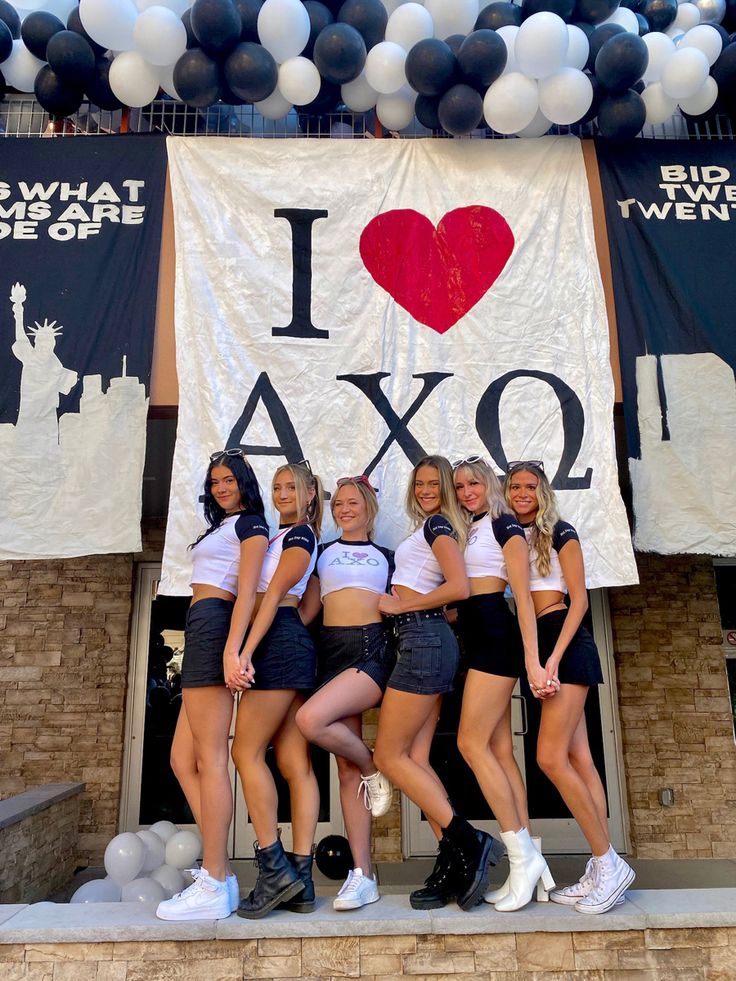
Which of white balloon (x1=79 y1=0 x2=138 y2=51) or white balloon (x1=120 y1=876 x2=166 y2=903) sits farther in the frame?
white balloon (x1=79 y1=0 x2=138 y2=51)

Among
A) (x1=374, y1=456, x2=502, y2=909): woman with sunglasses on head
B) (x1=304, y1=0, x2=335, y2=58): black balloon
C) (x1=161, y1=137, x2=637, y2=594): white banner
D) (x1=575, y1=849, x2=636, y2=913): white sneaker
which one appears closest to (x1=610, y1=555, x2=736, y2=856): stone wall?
(x1=161, y1=137, x2=637, y2=594): white banner

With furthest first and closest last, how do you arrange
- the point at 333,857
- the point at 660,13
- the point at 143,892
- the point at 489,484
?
the point at 660,13, the point at 333,857, the point at 143,892, the point at 489,484

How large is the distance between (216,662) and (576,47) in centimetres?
376

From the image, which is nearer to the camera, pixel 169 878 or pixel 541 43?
pixel 541 43

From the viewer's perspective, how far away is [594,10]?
14.6 ft

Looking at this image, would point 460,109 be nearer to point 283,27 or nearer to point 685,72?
point 283,27

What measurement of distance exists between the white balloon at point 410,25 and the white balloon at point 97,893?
4820mm

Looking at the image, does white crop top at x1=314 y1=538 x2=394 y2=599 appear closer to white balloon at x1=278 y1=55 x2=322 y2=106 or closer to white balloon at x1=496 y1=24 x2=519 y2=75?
white balloon at x1=278 y1=55 x2=322 y2=106

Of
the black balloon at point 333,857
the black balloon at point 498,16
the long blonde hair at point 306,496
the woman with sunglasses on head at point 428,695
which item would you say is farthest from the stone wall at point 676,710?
the black balloon at point 498,16

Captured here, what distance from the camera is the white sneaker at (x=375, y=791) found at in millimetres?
3076

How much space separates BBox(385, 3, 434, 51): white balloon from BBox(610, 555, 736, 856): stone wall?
4163 mm

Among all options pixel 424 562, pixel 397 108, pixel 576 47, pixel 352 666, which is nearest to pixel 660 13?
pixel 576 47

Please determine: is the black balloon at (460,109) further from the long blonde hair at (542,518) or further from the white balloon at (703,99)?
the long blonde hair at (542,518)

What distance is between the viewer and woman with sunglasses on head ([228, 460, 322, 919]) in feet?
9.37
